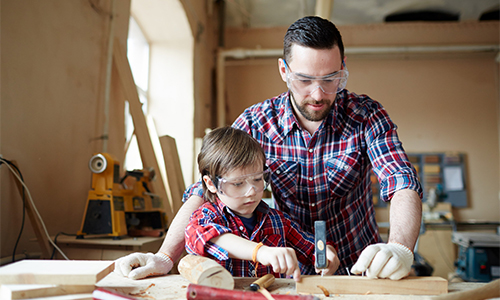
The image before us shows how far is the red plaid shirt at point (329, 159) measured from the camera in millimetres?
1641

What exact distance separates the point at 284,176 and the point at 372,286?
711 millimetres

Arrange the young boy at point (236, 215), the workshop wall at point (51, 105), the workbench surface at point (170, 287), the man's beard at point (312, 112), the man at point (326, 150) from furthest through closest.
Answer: the workshop wall at point (51, 105) → the man's beard at point (312, 112) → the man at point (326, 150) → the young boy at point (236, 215) → the workbench surface at point (170, 287)

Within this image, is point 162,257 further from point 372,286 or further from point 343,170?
point 343,170

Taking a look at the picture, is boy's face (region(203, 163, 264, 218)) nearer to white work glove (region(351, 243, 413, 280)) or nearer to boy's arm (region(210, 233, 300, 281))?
boy's arm (region(210, 233, 300, 281))

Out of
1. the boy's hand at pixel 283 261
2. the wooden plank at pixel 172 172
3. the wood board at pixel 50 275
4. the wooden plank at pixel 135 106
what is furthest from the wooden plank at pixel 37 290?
the wooden plank at pixel 172 172

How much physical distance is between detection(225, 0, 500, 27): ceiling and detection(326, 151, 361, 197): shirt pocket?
4577mm

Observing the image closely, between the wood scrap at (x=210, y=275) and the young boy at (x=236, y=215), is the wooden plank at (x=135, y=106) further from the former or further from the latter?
the wood scrap at (x=210, y=275)

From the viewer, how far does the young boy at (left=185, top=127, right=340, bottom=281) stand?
115 cm

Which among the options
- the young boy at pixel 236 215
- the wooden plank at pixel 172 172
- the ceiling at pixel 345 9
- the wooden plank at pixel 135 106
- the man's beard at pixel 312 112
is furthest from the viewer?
the ceiling at pixel 345 9

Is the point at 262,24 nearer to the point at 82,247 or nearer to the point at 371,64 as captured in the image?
the point at 371,64

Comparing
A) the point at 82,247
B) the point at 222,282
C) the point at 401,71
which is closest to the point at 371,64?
the point at 401,71

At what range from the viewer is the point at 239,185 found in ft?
4.11

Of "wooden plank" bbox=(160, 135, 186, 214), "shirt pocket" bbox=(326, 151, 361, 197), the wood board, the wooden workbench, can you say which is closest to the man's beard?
"shirt pocket" bbox=(326, 151, 361, 197)

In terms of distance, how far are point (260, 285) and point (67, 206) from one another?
1673 mm
